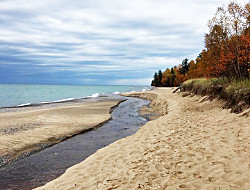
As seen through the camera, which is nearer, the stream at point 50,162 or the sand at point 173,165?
the sand at point 173,165

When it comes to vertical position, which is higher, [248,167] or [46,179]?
[248,167]

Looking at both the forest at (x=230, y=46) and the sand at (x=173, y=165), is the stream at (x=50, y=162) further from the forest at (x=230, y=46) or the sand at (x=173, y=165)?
the forest at (x=230, y=46)

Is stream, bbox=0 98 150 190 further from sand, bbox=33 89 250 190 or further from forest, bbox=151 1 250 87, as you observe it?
forest, bbox=151 1 250 87

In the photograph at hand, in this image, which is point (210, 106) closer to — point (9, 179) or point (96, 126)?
point (96, 126)

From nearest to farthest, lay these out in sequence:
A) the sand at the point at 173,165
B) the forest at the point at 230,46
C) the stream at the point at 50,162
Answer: the sand at the point at 173,165
the stream at the point at 50,162
the forest at the point at 230,46

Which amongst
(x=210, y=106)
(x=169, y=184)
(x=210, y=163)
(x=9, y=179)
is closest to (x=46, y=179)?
(x=9, y=179)

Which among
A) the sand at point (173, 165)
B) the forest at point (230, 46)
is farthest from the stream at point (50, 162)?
the forest at point (230, 46)

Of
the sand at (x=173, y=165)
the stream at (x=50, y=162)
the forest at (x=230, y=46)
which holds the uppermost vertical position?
the forest at (x=230, y=46)

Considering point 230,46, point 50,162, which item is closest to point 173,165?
point 50,162

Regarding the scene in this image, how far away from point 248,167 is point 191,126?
622 cm

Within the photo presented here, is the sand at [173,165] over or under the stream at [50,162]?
over

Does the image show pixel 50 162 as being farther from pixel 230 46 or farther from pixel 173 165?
pixel 230 46

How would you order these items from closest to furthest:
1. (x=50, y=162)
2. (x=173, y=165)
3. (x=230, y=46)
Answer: (x=173, y=165) < (x=50, y=162) < (x=230, y=46)

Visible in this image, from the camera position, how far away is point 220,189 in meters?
4.51
